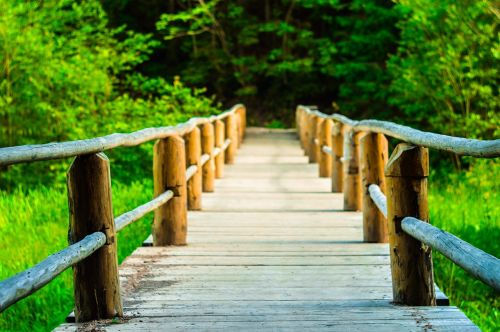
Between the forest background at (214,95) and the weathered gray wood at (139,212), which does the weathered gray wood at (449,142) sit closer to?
the weathered gray wood at (139,212)

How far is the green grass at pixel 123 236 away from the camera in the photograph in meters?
6.01

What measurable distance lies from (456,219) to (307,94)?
2108cm

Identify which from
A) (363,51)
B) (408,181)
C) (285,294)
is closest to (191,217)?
(285,294)

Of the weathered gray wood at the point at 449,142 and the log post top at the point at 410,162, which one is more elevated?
the weathered gray wood at the point at 449,142

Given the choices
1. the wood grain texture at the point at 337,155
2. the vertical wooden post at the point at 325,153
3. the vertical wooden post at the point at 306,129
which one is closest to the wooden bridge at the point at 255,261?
the wood grain texture at the point at 337,155

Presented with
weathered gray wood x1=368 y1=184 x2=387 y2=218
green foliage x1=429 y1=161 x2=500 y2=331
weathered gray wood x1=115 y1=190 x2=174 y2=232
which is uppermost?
weathered gray wood x1=115 y1=190 x2=174 y2=232

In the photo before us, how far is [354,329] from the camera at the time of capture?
11.5 feet

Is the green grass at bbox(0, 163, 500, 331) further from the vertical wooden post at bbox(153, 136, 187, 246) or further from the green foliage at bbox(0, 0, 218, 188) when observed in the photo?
the green foliage at bbox(0, 0, 218, 188)

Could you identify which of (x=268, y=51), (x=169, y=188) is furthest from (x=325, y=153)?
(x=268, y=51)

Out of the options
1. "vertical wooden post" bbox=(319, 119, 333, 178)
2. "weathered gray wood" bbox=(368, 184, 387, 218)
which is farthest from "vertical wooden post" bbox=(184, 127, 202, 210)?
"vertical wooden post" bbox=(319, 119, 333, 178)

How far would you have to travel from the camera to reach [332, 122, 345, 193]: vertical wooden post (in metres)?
9.66

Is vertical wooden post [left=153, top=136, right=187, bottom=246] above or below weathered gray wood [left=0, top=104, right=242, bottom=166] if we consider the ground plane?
below

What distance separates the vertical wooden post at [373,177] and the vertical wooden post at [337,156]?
3.29 meters

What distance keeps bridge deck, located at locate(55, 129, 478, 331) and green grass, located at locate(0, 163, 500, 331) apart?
0.80m
